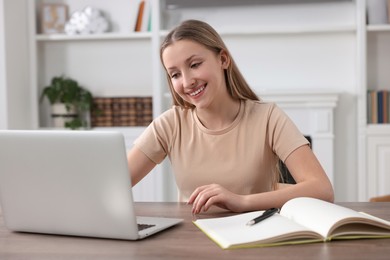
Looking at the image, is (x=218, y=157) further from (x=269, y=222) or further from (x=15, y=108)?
(x=15, y=108)

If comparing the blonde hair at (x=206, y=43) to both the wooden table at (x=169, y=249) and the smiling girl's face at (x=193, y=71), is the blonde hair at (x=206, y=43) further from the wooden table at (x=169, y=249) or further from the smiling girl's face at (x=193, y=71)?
the wooden table at (x=169, y=249)

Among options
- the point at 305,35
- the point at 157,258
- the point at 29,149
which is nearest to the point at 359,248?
the point at 157,258

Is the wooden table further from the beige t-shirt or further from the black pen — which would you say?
the beige t-shirt

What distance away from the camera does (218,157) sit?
6.44ft

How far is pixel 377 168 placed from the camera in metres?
4.04

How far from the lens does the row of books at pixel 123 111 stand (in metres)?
4.27

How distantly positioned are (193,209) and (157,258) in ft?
1.41

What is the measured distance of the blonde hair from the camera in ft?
6.08

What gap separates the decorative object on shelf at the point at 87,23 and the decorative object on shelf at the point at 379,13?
177 centimetres

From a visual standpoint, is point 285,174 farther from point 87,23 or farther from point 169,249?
point 87,23

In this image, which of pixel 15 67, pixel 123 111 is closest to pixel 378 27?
pixel 123 111

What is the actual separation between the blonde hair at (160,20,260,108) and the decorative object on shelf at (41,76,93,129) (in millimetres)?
2353

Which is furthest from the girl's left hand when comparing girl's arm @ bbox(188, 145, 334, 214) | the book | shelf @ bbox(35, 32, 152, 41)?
shelf @ bbox(35, 32, 152, 41)

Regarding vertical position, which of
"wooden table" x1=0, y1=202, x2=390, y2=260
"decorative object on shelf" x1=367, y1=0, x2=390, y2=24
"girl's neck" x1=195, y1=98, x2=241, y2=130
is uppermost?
"decorative object on shelf" x1=367, y1=0, x2=390, y2=24
